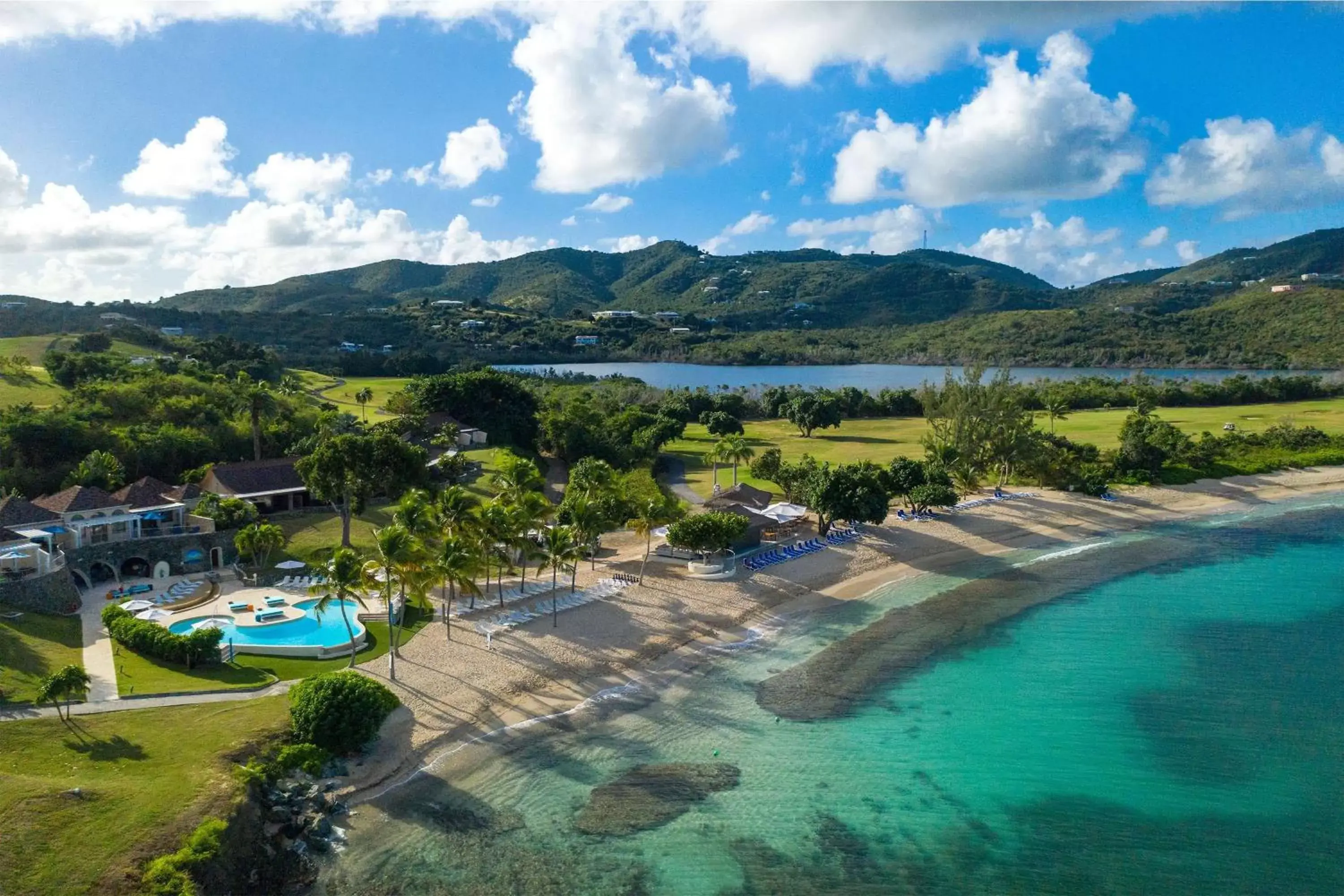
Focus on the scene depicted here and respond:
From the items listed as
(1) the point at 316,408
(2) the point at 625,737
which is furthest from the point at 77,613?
(1) the point at 316,408

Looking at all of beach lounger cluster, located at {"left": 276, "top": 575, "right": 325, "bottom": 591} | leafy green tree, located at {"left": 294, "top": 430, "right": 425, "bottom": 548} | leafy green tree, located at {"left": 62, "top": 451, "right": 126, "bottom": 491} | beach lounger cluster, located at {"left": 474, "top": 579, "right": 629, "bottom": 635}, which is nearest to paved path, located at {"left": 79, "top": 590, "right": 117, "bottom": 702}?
beach lounger cluster, located at {"left": 276, "top": 575, "right": 325, "bottom": 591}

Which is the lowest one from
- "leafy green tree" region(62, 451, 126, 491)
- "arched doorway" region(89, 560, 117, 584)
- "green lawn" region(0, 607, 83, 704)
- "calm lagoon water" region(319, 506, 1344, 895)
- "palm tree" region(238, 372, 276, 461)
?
"calm lagoon water" region(319, 506, 1344, 895)

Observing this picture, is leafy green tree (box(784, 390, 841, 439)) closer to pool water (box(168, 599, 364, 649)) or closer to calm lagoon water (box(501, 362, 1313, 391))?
calm lagoon water (box(501, 362, 1313, 391))

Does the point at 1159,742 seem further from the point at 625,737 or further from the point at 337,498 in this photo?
the point at 337,498

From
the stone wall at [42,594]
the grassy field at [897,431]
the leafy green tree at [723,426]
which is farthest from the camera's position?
the leafy green tree at [723,426]

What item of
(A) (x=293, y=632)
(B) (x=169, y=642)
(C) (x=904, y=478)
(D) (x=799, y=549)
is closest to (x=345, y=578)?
(A) (x=293, y=632)

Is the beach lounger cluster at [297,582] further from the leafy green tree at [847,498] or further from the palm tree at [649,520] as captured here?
the leafy green tree at [847,498]

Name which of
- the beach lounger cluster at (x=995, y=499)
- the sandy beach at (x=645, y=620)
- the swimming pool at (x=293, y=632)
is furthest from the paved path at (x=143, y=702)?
the beach lounger cluster at (x=995, y=499)
